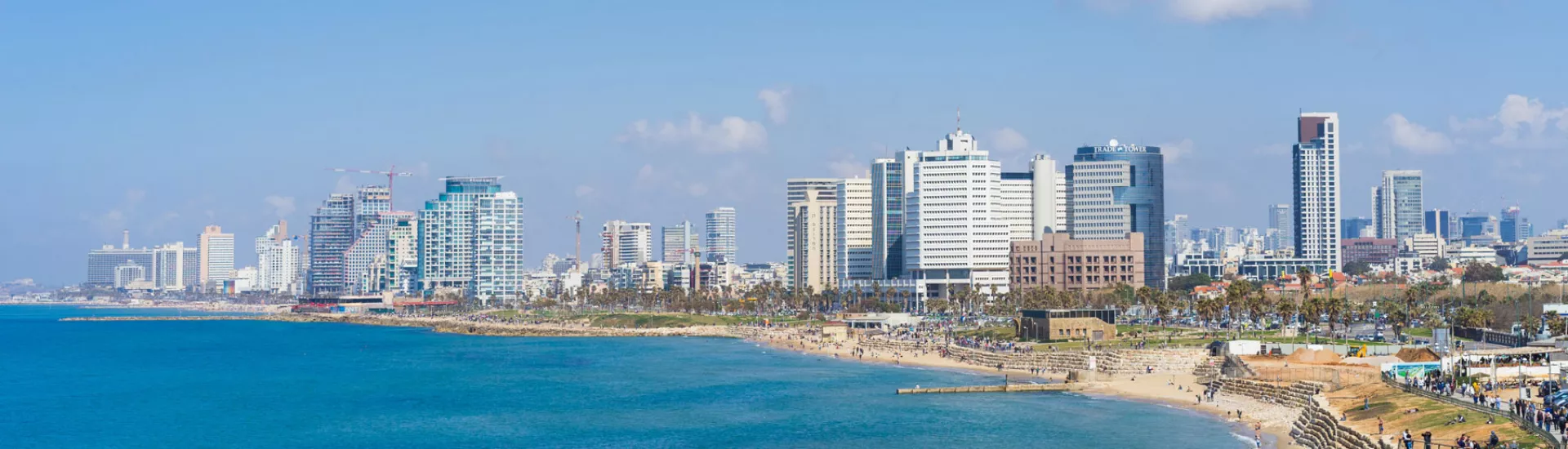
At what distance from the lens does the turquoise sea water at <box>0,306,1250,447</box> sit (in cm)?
7483

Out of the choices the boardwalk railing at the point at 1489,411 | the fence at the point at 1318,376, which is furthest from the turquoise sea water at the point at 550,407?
the boardwalk railing at the point at 1489,411

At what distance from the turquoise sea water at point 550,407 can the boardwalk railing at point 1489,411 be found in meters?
7.87

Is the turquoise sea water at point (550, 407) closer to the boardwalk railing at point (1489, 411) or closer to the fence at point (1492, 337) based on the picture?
the boardwalk railing at point (1489, 411)

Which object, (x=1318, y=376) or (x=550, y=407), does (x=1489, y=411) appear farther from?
(x=550, y=407)

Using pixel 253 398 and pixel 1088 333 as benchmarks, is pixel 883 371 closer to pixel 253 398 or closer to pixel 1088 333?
pixel 1088 333

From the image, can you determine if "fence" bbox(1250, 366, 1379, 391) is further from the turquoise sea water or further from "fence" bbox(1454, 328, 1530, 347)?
"fence" bbox(1454, 328, 1530, 347)

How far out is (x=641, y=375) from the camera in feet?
382

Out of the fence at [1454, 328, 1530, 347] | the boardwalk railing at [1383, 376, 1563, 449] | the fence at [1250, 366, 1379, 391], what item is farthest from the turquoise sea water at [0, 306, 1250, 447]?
the fence at [1454, 328, 1530, 347]

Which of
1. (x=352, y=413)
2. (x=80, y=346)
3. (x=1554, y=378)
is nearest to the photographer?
(x=1554, y=378)

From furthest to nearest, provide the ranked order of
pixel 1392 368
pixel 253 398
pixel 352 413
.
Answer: pixel 253 398 < pixel 352 413 < pixel 1392 368

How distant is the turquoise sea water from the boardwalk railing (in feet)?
25.8

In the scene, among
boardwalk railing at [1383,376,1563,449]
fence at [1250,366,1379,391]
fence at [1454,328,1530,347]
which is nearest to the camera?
boardwalk railing at [1383,376,1563,449]

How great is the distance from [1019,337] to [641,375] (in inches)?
1310

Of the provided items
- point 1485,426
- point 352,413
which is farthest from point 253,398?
point 1485,426
